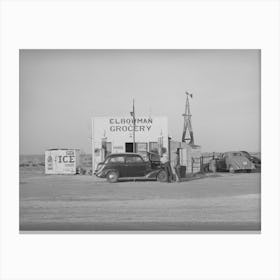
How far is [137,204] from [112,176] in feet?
1.72

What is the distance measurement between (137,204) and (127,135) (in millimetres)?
948

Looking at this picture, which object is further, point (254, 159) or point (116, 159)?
point (116, 159)

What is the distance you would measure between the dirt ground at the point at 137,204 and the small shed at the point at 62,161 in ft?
0.32

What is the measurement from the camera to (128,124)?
868 centimetres

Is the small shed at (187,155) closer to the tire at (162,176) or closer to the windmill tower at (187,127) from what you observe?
the windmill tower at (187,127)

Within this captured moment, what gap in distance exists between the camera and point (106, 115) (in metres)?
8.67

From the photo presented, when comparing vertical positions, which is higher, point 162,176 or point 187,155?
point 187,155

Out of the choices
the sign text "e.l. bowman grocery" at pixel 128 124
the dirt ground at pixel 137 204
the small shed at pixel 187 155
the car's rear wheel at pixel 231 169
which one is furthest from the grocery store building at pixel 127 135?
the car's rear wheel at pixel 231 169

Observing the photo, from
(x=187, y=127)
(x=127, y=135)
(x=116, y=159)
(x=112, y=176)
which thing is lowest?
(x=112, y=176)

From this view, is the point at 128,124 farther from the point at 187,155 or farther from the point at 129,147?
the point at 187,155

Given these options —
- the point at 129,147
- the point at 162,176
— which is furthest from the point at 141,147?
the point at 162,176
